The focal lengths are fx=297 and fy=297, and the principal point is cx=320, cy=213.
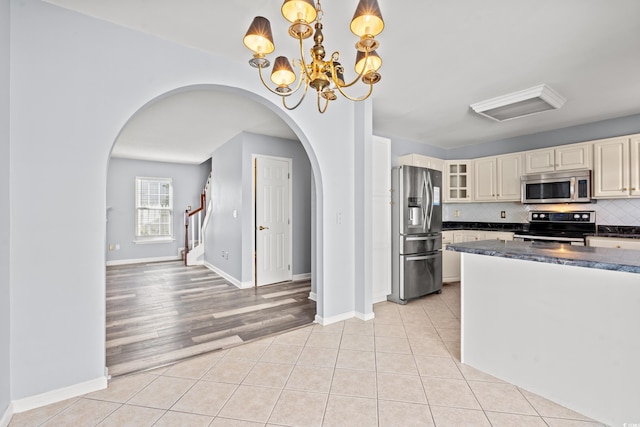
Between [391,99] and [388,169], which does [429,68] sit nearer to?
[391,99]

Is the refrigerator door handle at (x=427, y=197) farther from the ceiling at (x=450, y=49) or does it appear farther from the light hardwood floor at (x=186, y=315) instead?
the light hardwood floor at (x=186, y=315)

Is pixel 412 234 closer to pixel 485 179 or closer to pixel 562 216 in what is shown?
pixel 485 179

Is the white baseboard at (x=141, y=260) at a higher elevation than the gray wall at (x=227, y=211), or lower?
lower

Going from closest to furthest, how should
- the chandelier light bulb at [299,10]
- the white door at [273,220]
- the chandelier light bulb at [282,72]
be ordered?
the chandelier light bulb at [299,10] → the chandelier light bulb at [282,72] → the white door at [273,220]

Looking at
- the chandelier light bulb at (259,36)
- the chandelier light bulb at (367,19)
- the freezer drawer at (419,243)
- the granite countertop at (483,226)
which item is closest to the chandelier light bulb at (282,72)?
the chandelier light bulb at (259,36)

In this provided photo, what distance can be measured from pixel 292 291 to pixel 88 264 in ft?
9.32

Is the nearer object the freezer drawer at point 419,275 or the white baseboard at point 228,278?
the freezer drawer at point 419,275

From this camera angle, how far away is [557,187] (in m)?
4.29

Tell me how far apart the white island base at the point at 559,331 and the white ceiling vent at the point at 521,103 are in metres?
2.09

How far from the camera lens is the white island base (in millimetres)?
1608

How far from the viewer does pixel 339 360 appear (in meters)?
2.37

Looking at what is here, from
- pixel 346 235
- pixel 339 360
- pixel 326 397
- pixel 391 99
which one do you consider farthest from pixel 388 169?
pixel 326 397

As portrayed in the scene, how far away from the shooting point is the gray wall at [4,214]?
A: 165 cm

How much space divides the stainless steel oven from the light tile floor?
2577 millimetres
